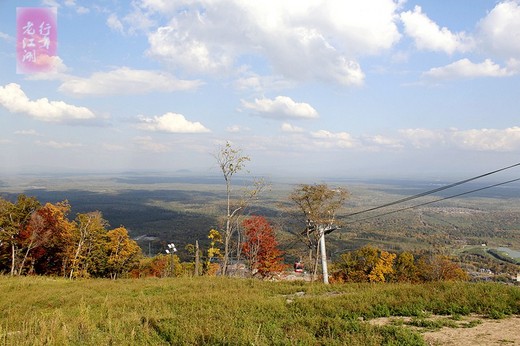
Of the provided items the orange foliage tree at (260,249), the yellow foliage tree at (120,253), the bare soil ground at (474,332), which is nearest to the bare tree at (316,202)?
the orange foliage tree at (260,249)

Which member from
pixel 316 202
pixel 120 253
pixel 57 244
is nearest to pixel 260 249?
pixel 316 202

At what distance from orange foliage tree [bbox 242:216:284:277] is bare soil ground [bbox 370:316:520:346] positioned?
30.0 meters

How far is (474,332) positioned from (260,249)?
31.9 metres

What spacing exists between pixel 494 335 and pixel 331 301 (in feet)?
14.3

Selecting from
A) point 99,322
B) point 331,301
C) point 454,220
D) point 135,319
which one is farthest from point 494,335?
point 454,220

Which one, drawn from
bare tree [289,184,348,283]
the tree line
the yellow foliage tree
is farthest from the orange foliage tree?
the tree line

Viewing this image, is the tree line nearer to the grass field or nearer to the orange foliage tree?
the orange foliage tree

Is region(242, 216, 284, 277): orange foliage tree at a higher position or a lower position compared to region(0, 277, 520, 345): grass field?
lower

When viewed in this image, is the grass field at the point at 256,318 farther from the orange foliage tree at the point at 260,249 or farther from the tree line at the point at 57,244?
the orange foliage tree at the point at 260,249

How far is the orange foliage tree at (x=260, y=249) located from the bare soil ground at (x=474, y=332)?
2999cm

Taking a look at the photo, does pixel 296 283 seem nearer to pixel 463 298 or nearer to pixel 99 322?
pixel 463 298

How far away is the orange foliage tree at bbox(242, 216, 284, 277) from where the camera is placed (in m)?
37.3

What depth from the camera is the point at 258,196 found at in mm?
26250

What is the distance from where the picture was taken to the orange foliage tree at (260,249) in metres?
37.3
